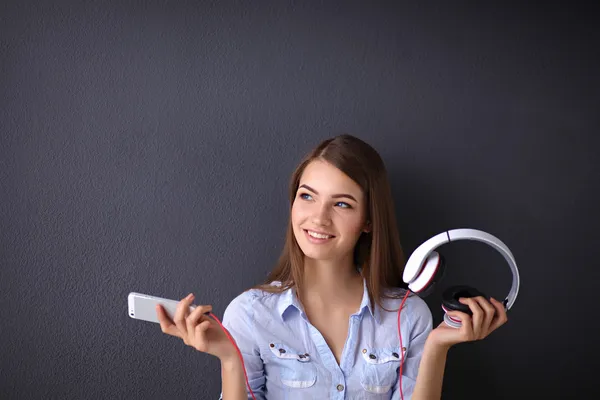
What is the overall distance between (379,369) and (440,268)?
401mm

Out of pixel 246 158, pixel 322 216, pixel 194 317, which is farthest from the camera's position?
pixel 246 158

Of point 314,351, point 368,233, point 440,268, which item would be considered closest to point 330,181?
point 368,233

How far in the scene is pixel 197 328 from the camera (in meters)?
1.27

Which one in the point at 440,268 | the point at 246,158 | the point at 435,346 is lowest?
the point at 435,346

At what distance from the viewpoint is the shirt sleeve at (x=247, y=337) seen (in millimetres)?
Result: 1558

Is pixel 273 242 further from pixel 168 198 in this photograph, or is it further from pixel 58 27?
pixel 58 27

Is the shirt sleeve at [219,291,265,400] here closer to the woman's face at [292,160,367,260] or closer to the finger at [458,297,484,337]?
the woman's face at [292,160,367,260]

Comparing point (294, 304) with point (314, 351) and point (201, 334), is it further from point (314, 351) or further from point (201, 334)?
point (201, 334)

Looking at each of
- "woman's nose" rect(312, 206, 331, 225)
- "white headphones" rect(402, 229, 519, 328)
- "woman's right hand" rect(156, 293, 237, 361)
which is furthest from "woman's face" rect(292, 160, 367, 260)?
"woman's right hand" rect(156, 293, 237, 361)

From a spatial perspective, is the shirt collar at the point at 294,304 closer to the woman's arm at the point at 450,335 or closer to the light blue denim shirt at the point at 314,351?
the light blue denim shirt at the point at 314,351

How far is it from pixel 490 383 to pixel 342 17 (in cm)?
138

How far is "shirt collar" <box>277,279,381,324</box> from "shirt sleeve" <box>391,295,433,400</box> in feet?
0.34

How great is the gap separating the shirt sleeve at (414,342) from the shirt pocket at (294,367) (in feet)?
0.86

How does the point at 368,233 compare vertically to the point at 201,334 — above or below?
above
